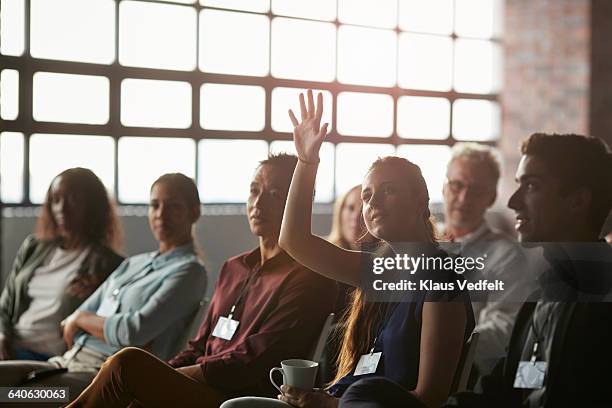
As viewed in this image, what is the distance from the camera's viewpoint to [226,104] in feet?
7.73

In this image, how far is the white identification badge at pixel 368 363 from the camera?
2041 mm

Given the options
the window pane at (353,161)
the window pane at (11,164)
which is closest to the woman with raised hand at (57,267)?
the window pane at (11,164)

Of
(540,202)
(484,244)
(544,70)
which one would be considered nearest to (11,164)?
(484,244)

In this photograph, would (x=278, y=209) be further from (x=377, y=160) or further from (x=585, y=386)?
(x=585, y=386)

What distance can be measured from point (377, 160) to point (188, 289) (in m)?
0.71

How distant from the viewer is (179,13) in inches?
92.2

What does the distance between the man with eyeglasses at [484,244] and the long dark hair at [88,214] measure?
3.54 ft

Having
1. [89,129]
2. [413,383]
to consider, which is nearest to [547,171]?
[413,383]

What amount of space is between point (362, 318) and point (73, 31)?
1225 mm

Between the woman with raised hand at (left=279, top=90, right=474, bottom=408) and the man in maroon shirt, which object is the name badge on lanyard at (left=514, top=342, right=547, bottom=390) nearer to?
the woman with raised hand at (left=279, top=90, right=474, bottom=408)

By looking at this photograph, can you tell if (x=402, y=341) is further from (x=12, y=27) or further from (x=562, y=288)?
(x=12, y=27)

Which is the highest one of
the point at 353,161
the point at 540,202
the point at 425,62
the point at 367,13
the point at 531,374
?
the point at 367,13

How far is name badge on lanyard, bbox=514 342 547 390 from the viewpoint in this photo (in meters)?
2.06

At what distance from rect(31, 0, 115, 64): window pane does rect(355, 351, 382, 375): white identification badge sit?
3.83ft
